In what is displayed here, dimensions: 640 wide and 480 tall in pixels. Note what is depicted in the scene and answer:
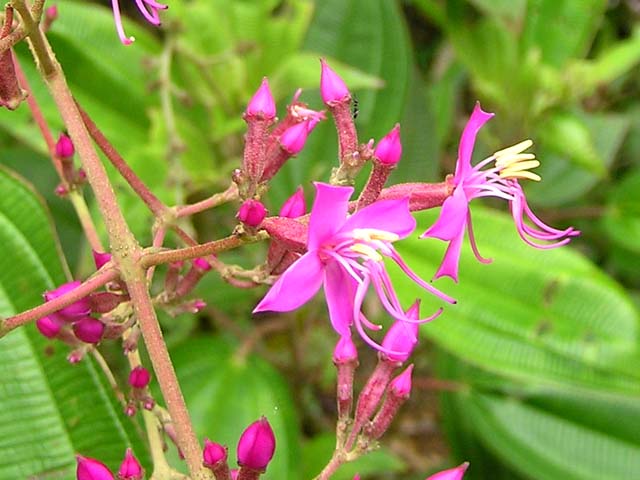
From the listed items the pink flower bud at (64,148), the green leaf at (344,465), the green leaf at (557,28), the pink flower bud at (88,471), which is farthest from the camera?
the green leaf at (557,28)

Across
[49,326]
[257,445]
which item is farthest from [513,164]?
[49,326]

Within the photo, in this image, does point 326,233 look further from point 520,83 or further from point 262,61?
point 520,83

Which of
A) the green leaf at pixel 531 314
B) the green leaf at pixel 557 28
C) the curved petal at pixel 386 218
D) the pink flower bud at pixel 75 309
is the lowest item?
the green leaf at pixel 531 314

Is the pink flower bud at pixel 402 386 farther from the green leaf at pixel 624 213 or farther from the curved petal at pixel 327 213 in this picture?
the green leaf at pixel 624 213

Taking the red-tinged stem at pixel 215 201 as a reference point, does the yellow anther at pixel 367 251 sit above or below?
above

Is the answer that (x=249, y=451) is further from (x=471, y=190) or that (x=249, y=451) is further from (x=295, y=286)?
(x=471, y=190)

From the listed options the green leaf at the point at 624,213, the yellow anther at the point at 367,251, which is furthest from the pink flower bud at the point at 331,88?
the green leaf at the point at 624,213

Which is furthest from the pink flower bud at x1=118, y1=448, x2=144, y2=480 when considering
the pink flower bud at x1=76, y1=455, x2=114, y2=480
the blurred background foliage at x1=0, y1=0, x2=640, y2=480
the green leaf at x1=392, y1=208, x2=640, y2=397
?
the green leaf at x1=392, y1=208, x2=640, y2=397
